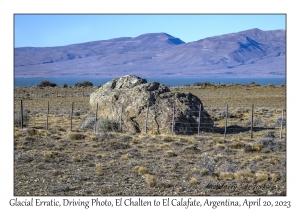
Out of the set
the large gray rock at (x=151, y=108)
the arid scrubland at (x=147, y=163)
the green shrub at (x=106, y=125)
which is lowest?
the arid scrubland at (x=147, y=163)

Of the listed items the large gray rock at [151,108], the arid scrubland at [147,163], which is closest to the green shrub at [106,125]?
the large gray rock at [151,108]

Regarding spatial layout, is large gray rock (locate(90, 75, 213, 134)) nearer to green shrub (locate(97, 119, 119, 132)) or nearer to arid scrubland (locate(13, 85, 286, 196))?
green shrub (locate(97, 119, 119, 132))

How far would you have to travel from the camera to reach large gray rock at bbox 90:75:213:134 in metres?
22.8

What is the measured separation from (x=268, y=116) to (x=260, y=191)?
1990 cm

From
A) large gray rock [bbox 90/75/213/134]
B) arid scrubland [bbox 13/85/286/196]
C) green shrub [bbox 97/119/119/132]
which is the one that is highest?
large gray rock [bbox 90/75/213/134]

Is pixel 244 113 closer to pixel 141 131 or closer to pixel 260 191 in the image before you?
pixel 141 131

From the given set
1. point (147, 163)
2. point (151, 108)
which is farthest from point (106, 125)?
point (147, 163)

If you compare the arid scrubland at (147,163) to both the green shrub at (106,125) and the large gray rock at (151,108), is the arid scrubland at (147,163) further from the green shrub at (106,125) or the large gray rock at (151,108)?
the large gray rock at (151,108)

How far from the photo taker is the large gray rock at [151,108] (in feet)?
74.8

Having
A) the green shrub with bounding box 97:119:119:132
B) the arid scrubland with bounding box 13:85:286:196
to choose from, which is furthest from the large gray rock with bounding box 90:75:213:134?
the arid scrubland with bounding box 13:85:286:196

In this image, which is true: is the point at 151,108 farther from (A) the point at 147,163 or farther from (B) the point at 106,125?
(A) the point at 147,163
